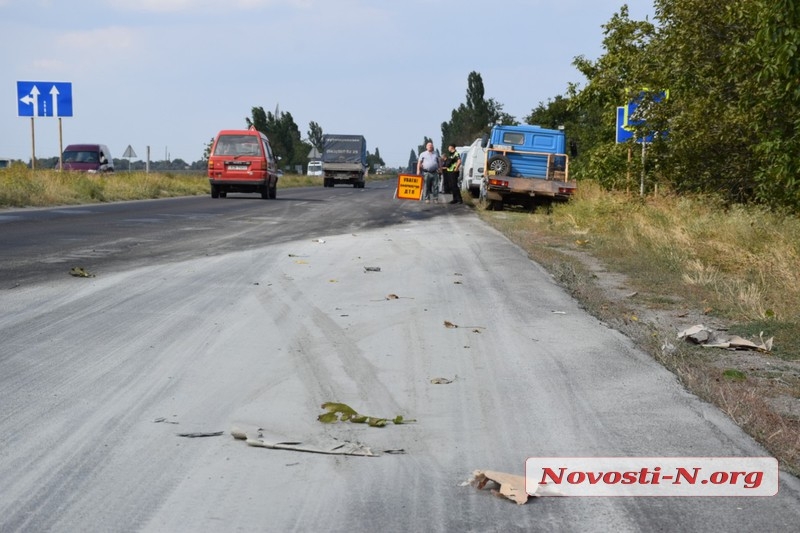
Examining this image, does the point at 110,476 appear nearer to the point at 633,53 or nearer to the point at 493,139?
the point at 633,53

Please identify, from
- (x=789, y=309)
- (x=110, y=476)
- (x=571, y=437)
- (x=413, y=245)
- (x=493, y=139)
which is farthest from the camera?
(x=493, y=139)

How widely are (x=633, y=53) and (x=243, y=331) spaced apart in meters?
16.6

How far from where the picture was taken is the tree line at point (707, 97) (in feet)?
41.6

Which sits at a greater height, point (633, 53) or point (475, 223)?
point (633, 53)

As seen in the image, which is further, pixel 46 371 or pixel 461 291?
pixel 461 291

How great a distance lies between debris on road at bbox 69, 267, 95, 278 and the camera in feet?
33.9

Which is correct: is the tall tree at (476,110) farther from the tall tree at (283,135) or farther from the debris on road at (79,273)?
the debris on road at (79,273)

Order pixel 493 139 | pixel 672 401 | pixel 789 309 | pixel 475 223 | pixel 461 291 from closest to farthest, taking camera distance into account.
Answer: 1. pixel 672 401
2. pixel 789 309
3. pixel 461 291
4. pixel 475 223
5. pixel 493 139

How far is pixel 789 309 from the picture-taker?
29.2 ft

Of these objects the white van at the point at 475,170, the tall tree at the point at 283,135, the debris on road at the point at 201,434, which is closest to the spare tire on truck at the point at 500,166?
the white van at the point at 475,170

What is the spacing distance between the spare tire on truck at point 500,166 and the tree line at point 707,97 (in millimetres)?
2999

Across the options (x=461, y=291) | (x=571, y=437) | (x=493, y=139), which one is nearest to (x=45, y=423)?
(x=571, y=437)

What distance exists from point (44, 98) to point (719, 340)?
28.2m

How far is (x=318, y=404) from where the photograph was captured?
5.27 meters
